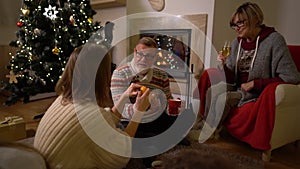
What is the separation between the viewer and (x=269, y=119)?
5.16 feet

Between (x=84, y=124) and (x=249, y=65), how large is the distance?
1.59m

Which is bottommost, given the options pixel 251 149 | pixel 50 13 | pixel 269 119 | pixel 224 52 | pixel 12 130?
pixel 251 149

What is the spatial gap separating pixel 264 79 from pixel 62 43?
1973mm

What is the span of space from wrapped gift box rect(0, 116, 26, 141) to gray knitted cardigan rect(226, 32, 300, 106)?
1747 millimetres

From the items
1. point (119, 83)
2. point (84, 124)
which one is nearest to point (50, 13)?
point (119, 83)

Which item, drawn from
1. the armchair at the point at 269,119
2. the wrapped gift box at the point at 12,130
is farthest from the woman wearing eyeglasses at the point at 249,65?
the wrapped gift box at the point at 12,130

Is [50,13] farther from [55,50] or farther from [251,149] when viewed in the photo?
[251,149]

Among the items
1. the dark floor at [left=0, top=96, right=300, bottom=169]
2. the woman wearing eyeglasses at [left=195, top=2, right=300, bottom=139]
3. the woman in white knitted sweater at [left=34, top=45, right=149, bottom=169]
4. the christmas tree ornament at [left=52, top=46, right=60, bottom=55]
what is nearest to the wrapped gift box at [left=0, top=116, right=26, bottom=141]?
the dark floor at [left=0, top=96, right=300, bottom=169]

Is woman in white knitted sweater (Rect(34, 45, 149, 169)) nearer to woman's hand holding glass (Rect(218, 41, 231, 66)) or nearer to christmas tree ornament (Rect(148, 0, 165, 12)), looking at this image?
woman's hand holding glass (Rect(218, 41, 231, 66))

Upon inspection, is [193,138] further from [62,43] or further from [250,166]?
[62,43]

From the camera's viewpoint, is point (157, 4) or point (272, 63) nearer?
point (272, 63)

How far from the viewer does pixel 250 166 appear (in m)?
1.59

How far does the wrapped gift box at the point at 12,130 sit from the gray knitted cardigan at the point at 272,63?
1.75 metres

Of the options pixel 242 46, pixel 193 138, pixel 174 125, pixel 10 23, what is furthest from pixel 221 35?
pixel 10 23
